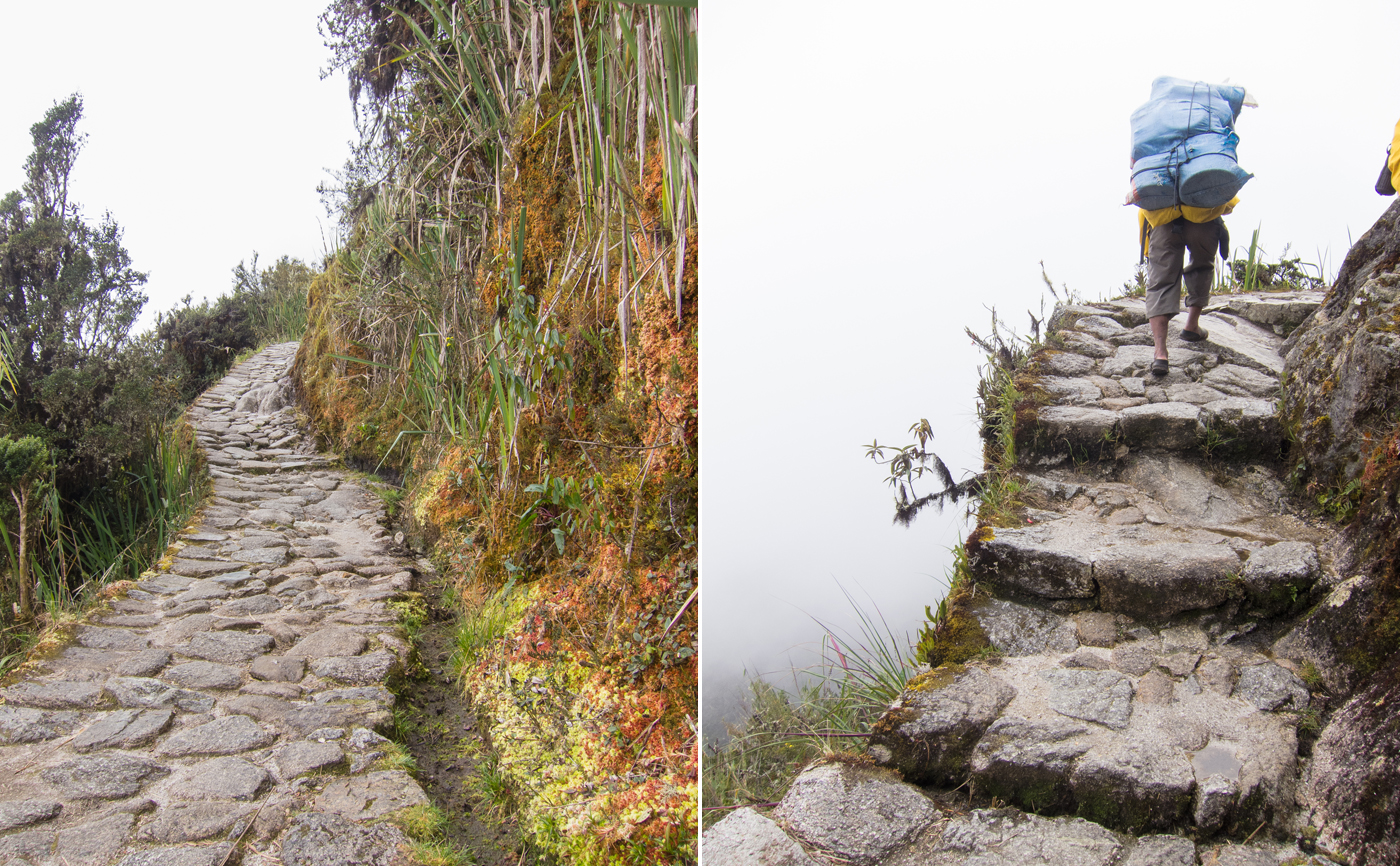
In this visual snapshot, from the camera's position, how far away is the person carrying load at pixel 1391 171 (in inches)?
43.3

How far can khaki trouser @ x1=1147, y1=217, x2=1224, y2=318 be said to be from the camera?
60.9 inches

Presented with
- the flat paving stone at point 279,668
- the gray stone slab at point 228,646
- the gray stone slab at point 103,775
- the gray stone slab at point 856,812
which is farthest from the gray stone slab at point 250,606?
the gray stone slab at point 856,812

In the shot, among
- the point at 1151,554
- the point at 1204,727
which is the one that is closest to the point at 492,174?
the point at 1151,554

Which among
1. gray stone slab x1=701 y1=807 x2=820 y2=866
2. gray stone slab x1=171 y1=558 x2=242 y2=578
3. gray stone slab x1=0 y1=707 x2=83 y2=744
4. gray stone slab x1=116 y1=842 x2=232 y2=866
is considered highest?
gray stone slab x1=171 y1=558 x2=242 y2=578

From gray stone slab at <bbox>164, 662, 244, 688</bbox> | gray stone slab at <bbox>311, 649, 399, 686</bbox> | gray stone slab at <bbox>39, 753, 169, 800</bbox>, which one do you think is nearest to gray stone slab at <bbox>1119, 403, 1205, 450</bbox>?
gray stone slab at <bbox>311, 649, 399, 686</bbox>

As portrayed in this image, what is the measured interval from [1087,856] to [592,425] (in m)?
1.48

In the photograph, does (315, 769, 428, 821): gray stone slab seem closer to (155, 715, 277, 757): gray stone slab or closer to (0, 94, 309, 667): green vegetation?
(155, 715, 277, 757): gray stone slab

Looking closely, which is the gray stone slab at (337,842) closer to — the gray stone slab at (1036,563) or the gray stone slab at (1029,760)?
the gray stone slab at (1029,760)

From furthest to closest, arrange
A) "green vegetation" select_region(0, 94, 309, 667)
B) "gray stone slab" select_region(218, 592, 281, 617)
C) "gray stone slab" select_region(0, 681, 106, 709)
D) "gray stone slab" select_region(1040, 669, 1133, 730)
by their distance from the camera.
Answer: "gray stone slab" select_region(218, 592, 281, 617)
"green vegetation" select_region(0, 94, 309, 667)
"gray stone slab" select_region(0, 681, 106, 709)
"gray stone slab" select_region(1040, 669, 1133, 730)

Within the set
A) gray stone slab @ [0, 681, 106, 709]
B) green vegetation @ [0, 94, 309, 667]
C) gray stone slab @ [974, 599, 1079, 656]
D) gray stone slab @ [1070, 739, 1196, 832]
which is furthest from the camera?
green vegetation @ [0, 94, 309, 667]

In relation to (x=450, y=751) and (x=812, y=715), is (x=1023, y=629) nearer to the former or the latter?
(x=812, y=715)

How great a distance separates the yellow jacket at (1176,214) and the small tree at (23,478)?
3223 mm

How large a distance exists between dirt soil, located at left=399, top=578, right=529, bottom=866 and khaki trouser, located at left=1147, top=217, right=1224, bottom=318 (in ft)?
6.25

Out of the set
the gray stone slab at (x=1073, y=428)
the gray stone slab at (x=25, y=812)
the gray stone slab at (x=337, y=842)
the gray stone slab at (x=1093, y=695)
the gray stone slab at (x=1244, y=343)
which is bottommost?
the gray stone slab at (x=337, y=842)
